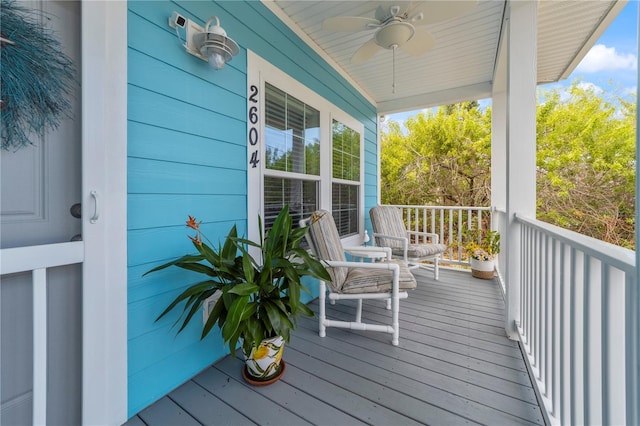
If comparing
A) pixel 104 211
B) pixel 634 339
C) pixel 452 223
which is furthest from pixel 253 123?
pixel 452 223

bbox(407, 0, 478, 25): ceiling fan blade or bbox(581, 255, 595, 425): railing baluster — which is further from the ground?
bbox(407, 0, 478, 25): ceiling fan blade

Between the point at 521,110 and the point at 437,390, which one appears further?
the point at 521,110

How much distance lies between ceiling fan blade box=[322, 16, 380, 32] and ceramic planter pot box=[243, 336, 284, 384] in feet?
7.34

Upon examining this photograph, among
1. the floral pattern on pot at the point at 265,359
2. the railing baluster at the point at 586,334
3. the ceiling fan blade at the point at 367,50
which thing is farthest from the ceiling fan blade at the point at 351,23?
the floral pattern on pot at the point at 265,359

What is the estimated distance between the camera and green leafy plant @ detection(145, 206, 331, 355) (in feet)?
4.47

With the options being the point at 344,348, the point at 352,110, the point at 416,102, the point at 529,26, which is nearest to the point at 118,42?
the point at 344,348

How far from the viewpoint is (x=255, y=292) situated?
1.39 meters

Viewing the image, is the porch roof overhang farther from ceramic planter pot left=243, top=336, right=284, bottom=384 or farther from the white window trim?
ceramic planter pot left=243, top=336, right=284, bottom=384

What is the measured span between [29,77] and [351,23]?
1901 millimetres

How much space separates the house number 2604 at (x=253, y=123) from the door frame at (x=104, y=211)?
85 cm

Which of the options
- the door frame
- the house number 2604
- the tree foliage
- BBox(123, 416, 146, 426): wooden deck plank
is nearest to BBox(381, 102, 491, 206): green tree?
the tree foliage

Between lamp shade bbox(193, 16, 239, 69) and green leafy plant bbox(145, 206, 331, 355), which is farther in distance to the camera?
lamp shade bbox(193, 16, 239, 69)

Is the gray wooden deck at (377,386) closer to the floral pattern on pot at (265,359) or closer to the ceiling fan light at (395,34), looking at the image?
the floral pattern on pot at (265,359)

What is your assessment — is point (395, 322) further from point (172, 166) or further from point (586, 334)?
point (172, 166)
